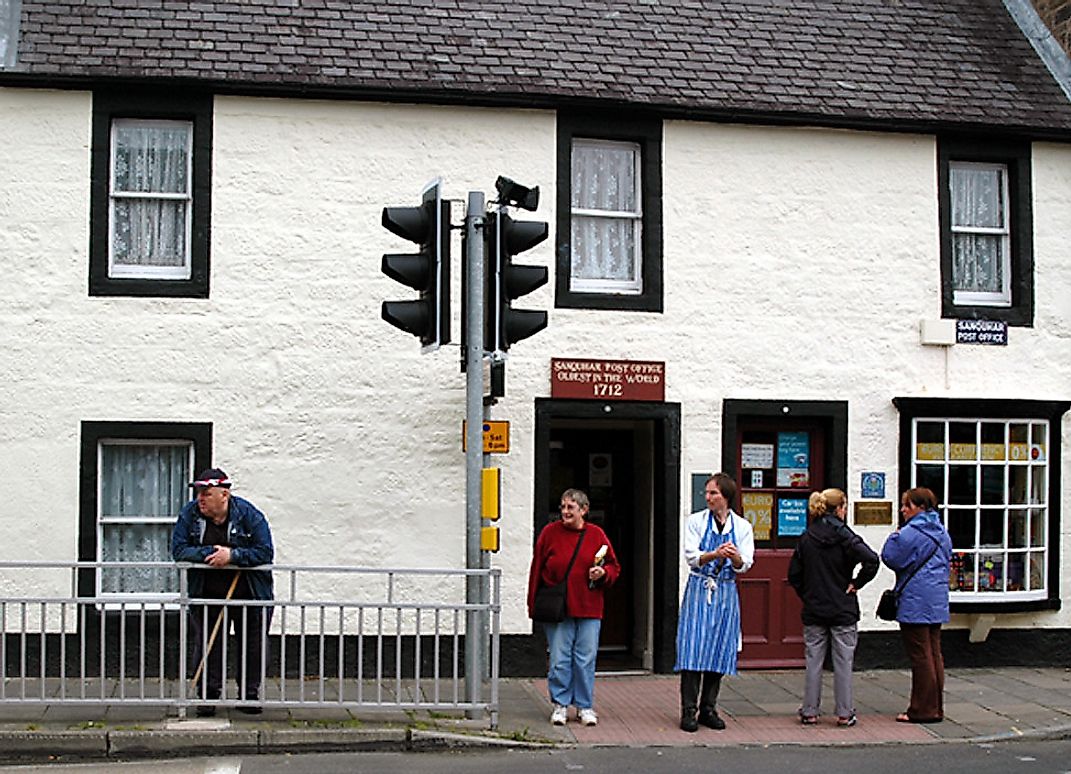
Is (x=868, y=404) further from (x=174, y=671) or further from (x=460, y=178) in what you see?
(x=174, y=671)

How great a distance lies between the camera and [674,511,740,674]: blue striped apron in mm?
10883

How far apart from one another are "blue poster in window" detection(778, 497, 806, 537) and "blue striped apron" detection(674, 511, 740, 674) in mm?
2961

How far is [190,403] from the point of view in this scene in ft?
41.4

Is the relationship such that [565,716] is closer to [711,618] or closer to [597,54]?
[711,618]

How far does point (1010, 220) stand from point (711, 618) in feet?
18.7

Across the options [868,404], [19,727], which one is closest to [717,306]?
[868,404]

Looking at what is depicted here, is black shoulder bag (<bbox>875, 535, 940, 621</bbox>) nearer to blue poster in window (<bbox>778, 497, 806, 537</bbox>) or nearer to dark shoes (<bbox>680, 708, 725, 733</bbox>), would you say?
dark shoes (<bbox>680, 708, 725, 733</bbox>)

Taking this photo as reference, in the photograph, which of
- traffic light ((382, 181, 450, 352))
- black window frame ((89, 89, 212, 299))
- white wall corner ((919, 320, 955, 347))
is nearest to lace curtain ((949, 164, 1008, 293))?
white wall corner ((919, 320, 955, 347))

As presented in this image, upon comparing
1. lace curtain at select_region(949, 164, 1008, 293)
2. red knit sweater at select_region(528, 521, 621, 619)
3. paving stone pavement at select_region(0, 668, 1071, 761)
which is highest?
lace curtain at select_region(949, 164, 1008, 293)

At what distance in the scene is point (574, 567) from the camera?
35.5ft

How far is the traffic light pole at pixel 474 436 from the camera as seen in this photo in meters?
10.5

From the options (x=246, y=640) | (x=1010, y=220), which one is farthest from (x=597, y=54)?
(x=246, y=640)

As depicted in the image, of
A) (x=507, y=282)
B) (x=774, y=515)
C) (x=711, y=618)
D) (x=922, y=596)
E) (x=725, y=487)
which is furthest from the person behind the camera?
(x=774, y=515)

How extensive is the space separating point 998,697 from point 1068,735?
4.52 ft
